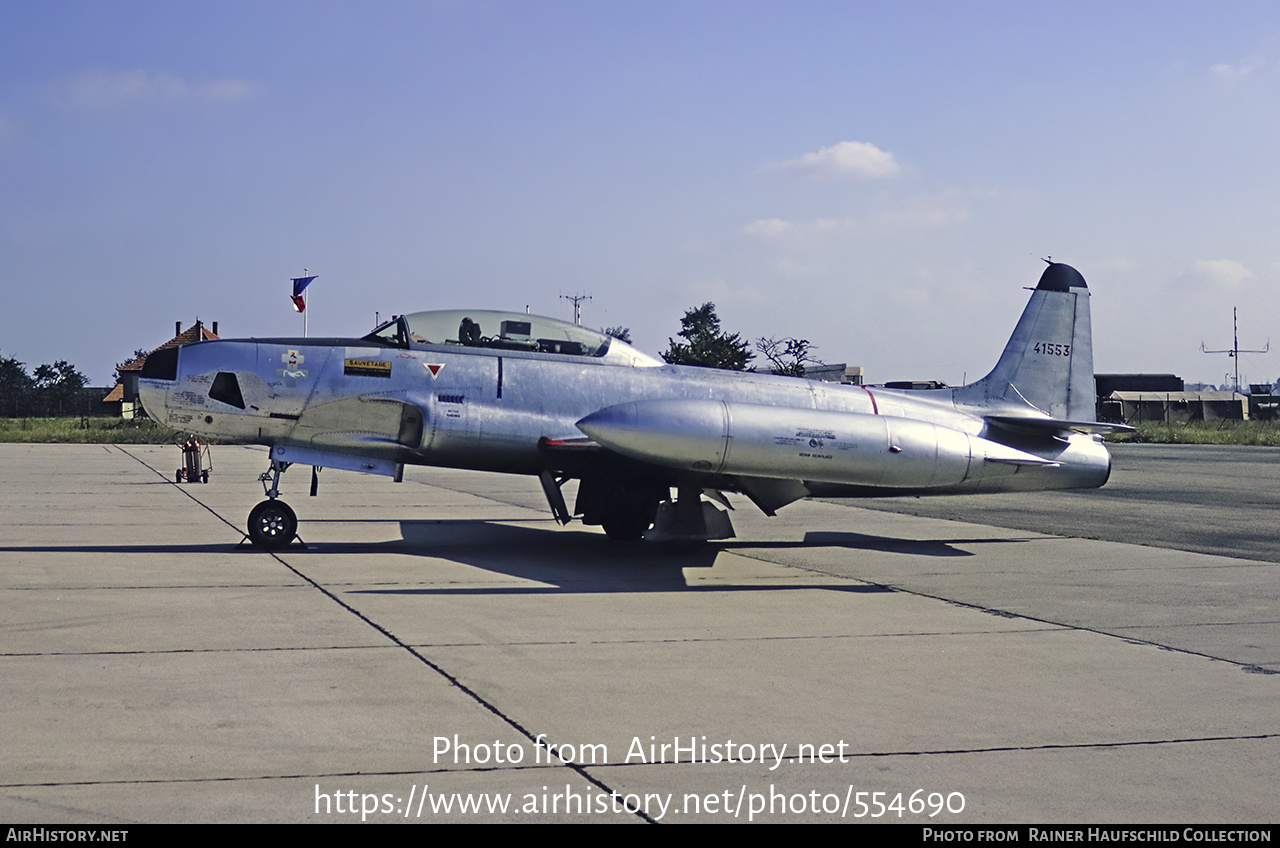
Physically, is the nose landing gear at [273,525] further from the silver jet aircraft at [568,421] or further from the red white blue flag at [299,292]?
the red white blue flag at [299,292]

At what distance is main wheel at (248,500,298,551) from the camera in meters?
12.5

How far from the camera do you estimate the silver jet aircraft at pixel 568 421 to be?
11.3 metres

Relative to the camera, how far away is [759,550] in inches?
541

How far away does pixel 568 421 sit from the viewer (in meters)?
12.5

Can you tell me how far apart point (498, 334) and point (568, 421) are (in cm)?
128

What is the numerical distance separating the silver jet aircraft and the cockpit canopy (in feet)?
0.06

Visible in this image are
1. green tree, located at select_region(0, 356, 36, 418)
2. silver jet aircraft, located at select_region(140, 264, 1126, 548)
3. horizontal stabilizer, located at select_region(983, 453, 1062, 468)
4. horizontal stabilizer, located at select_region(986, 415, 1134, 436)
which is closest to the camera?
silver jet aircraft, located at select_region(140, 264, 1126, 548)

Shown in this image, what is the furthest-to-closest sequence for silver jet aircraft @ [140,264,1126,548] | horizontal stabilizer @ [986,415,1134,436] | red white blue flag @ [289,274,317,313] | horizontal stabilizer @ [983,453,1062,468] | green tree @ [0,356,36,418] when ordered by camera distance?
1. green tree @ [0,356,36,418]
2. red white blue flag @ [289,274,317,313]
3. horizontal stabilizer @ [986,415,1134,436]
4. horizontal stabilizer @ [983,453,1062,468]
5. silver jet aircraft @ [140,264,1126,548]

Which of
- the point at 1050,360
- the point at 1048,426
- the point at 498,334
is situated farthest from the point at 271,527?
the point at 1050,360

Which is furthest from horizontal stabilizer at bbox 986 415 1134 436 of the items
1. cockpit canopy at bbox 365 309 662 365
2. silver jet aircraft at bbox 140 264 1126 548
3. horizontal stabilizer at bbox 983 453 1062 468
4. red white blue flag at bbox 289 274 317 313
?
red white blue flag at bbox 289 274 317 313

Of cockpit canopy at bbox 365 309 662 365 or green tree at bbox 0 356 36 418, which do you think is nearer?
cockpit canopy at bbox 365 309 662 365

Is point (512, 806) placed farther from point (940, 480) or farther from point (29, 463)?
point (29, 463)

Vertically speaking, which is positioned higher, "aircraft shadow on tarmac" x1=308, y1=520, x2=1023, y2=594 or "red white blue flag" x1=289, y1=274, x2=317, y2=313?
"red white blue flag" x1=289, y1=274, x2=317, y2=313

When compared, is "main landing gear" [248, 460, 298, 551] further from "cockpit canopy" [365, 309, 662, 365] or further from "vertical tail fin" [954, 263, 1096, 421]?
"vertical tail fin" [954, 263, 1096, 421]
